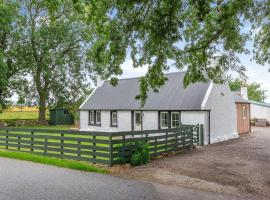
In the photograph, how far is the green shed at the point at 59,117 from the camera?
4241 cm

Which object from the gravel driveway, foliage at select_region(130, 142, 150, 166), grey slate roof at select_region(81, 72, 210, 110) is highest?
grey slate roof at select_region(81, 72, 210, 110)

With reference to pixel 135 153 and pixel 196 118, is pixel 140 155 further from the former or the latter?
pixel 196 118

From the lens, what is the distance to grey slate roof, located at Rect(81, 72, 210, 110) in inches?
870

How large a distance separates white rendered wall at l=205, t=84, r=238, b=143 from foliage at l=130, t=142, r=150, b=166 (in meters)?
8.71

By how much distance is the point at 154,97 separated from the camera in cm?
2484

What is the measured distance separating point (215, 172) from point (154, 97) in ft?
44.3

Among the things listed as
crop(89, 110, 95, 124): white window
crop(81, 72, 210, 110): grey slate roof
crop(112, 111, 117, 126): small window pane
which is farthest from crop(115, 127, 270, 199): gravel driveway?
crop(89, 110, 95, 124): white window

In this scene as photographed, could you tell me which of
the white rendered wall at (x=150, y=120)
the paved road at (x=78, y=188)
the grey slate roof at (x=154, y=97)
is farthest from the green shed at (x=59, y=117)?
the paved road at (x=78, y=188)

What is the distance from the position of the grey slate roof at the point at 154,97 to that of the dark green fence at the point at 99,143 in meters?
2.62

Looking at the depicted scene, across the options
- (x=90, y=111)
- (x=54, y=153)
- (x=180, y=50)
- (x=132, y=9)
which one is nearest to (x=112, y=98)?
(x=90, y=111)

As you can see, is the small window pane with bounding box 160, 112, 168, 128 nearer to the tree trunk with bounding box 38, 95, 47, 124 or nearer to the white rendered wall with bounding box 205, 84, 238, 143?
the white rendered wall with bounding box 205, 84, 238, 143

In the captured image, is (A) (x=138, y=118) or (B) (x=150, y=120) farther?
(A) (x=138, y=118)

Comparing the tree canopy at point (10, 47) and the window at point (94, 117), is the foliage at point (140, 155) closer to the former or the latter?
the window at point (94, 117)

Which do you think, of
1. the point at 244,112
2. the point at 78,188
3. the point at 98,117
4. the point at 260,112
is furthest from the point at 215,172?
the point at 260,112
